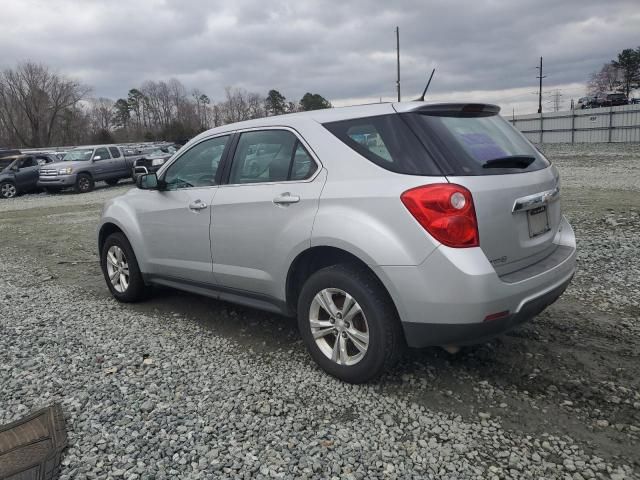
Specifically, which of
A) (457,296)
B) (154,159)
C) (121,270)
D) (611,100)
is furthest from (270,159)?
(611,100)

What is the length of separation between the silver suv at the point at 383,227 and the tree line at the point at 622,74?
265ft

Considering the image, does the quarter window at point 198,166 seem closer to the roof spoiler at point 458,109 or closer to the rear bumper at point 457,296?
the roof spoiler at point 458,109

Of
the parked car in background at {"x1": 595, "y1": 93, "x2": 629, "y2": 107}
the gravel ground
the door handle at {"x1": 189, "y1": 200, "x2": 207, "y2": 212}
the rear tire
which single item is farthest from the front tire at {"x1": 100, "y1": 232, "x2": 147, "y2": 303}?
the parked car in background at {"x1": 595, "y1": 93, "x2": 629, "y2": 107}

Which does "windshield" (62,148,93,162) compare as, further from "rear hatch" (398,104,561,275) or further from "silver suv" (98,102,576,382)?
"rear hatch" (398,104,561,275)

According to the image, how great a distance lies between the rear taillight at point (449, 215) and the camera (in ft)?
9.51

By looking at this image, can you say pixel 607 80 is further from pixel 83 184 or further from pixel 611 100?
pixel 83 184

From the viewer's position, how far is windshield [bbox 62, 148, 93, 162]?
69.4 ft

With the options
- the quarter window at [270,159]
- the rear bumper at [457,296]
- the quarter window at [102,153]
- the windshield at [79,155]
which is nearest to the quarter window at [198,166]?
the quarter window at [270,159]

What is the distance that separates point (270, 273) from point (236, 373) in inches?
29.6

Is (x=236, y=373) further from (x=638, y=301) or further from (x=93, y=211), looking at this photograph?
(x=93, y=211)

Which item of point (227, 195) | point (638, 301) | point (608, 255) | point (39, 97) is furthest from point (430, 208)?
point (39, 97)

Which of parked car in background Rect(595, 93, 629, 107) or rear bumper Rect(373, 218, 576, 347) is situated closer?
rear bumper Rect(373, 218, 576, 347)

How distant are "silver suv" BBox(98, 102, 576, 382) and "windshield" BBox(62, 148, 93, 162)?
19.1 meters

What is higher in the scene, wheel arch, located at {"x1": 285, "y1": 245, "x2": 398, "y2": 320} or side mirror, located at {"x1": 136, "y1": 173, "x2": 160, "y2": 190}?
side mirror, located at {"x1": 136, "y1": 173, "x2": 160, "y2": 190}
